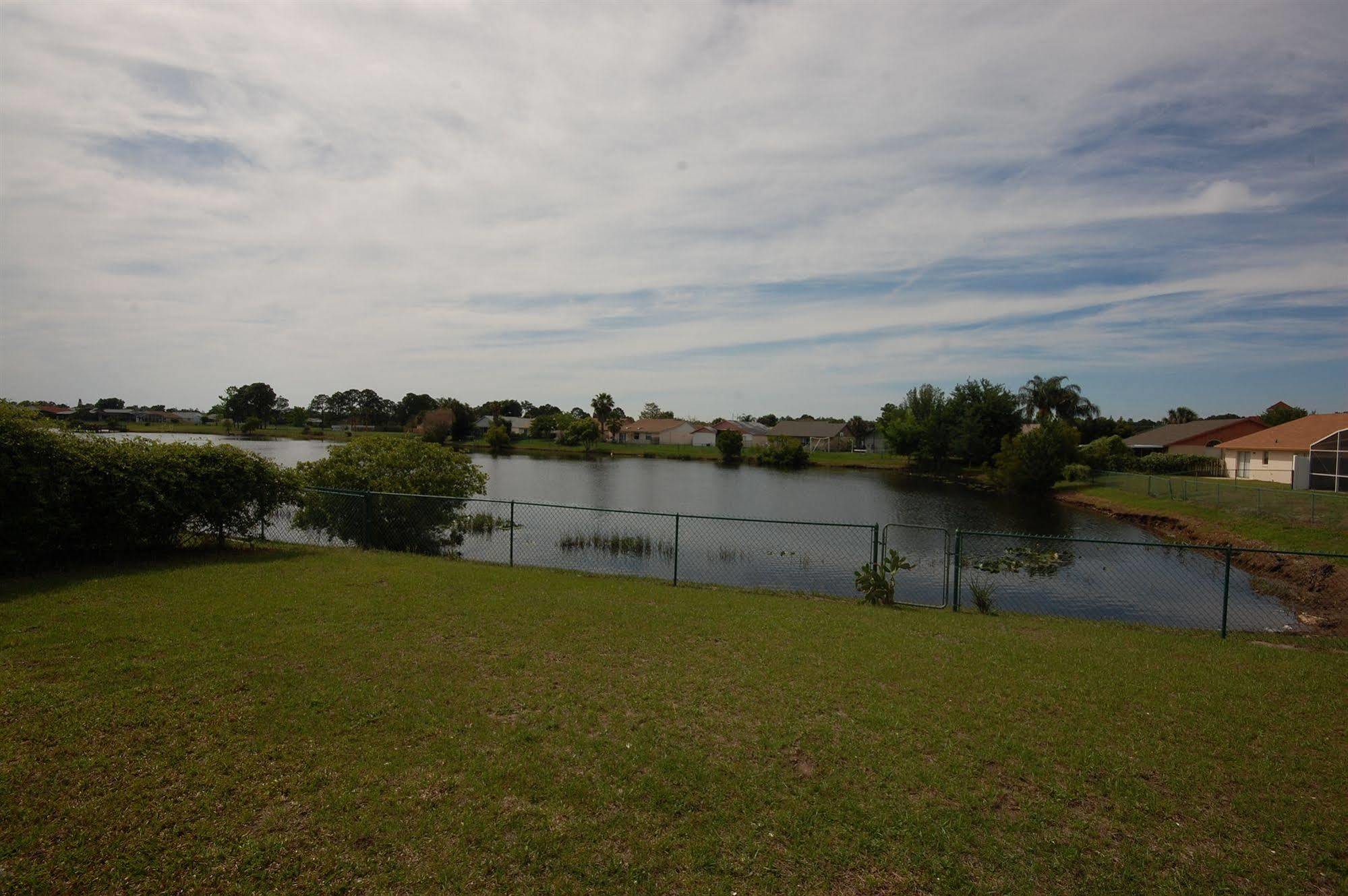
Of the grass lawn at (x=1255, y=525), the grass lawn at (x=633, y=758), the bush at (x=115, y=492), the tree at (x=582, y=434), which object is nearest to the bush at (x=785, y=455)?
the tree at (x=582, y=434)

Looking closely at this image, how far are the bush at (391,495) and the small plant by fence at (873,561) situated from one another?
0.04m

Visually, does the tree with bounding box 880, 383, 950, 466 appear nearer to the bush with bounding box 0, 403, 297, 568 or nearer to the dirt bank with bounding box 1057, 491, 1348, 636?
the dirt bank with bounding box 1057, 491, 1348, 636

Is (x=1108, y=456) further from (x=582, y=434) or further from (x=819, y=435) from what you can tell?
(x=582, y=434)

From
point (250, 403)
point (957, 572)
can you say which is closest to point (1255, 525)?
point (957, 572)

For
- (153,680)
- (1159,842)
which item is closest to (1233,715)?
(1159,842)

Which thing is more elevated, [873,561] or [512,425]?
[512,425]

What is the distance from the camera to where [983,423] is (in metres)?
67.5

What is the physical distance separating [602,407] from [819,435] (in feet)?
115

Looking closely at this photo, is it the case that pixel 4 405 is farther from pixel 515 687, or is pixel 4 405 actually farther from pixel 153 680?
pixel 515 687

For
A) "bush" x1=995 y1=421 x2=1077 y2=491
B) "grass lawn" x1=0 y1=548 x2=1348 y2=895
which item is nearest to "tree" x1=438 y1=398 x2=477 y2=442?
"bush" x1=995 y1=421 x2=1077 y2=491

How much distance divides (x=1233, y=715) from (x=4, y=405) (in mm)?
15570

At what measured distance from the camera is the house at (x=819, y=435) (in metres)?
101

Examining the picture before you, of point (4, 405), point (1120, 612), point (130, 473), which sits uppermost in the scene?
point (4, 405)

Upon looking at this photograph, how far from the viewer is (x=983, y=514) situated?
33.1 metres
